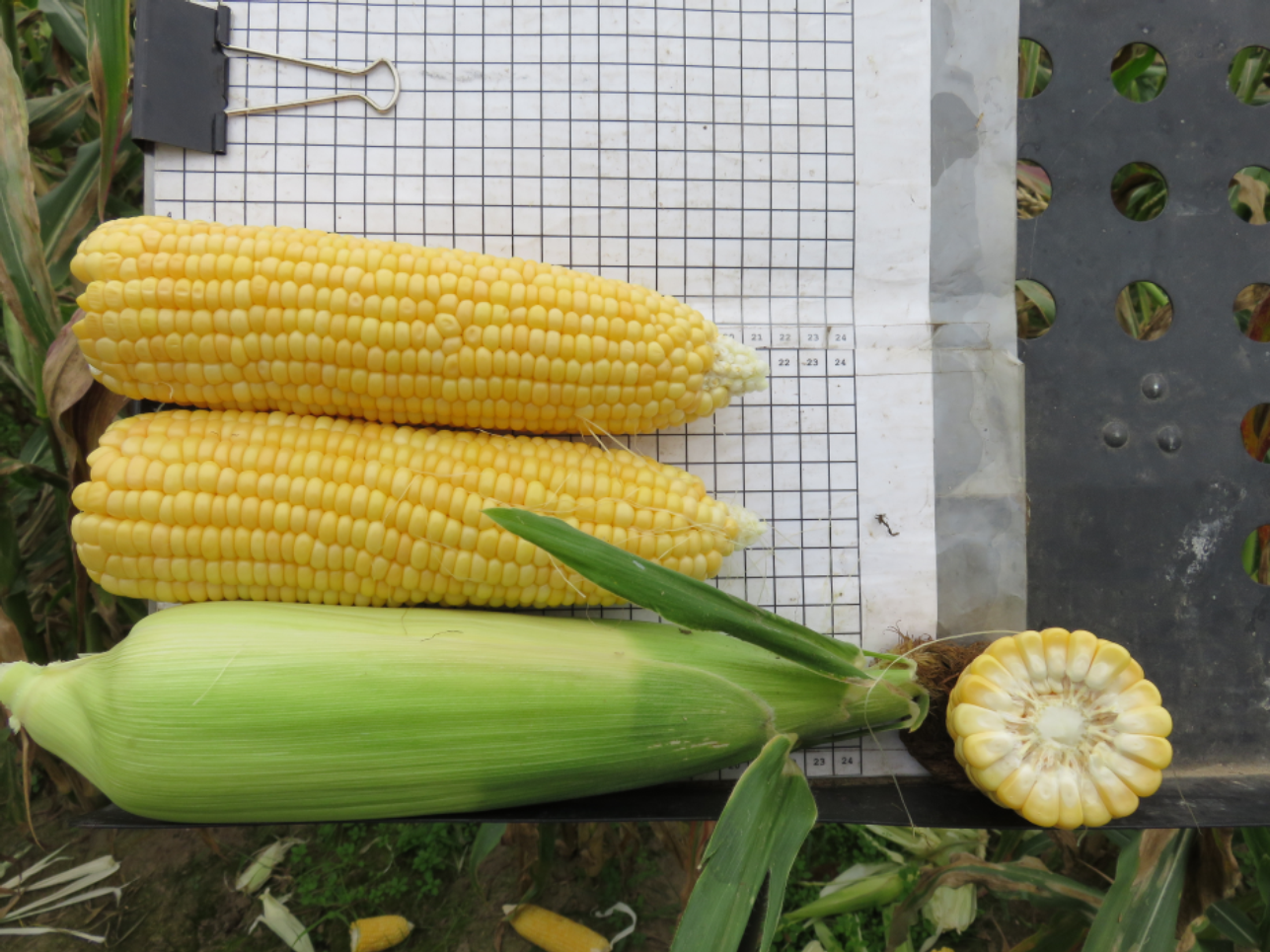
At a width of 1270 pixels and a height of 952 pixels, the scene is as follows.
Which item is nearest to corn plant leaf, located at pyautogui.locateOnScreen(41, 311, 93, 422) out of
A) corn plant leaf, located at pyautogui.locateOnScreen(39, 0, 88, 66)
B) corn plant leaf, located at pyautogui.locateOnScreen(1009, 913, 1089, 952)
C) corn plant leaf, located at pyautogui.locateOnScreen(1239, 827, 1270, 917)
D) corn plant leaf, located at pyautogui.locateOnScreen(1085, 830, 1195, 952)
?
corn plant leaf, located at pyautogui.locateOnScreen(39, 0, 88, 66)

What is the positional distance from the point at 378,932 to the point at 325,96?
5.62 feet

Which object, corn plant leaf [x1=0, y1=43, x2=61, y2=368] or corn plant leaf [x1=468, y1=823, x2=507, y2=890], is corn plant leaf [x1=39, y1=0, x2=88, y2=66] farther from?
corn plant leaf [x1=468, y1=823, x2=507, y2=890]

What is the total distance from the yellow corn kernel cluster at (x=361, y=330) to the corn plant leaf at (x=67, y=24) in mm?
723

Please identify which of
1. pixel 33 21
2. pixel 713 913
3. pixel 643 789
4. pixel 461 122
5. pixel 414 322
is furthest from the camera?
pixel 33 21

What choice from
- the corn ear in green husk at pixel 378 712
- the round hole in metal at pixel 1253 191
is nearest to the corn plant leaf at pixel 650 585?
the corn ear in green husk at pixel 378 712

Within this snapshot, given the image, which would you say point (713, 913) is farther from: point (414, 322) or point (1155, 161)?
point (1155, 161)

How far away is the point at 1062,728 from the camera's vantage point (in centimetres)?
102

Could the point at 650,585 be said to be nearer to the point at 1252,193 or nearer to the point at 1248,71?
the point at 1252,193

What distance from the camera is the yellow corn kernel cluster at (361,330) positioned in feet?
3.26

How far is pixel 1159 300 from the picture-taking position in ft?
5.10

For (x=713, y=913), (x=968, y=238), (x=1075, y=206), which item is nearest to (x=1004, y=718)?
(x=713, y=913)

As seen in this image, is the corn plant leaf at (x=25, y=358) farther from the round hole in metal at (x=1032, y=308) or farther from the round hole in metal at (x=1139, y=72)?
the round hole in metal at (x=1139, y=72)

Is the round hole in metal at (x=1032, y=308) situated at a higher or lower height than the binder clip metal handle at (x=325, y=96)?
lower

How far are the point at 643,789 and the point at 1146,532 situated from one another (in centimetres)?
111
